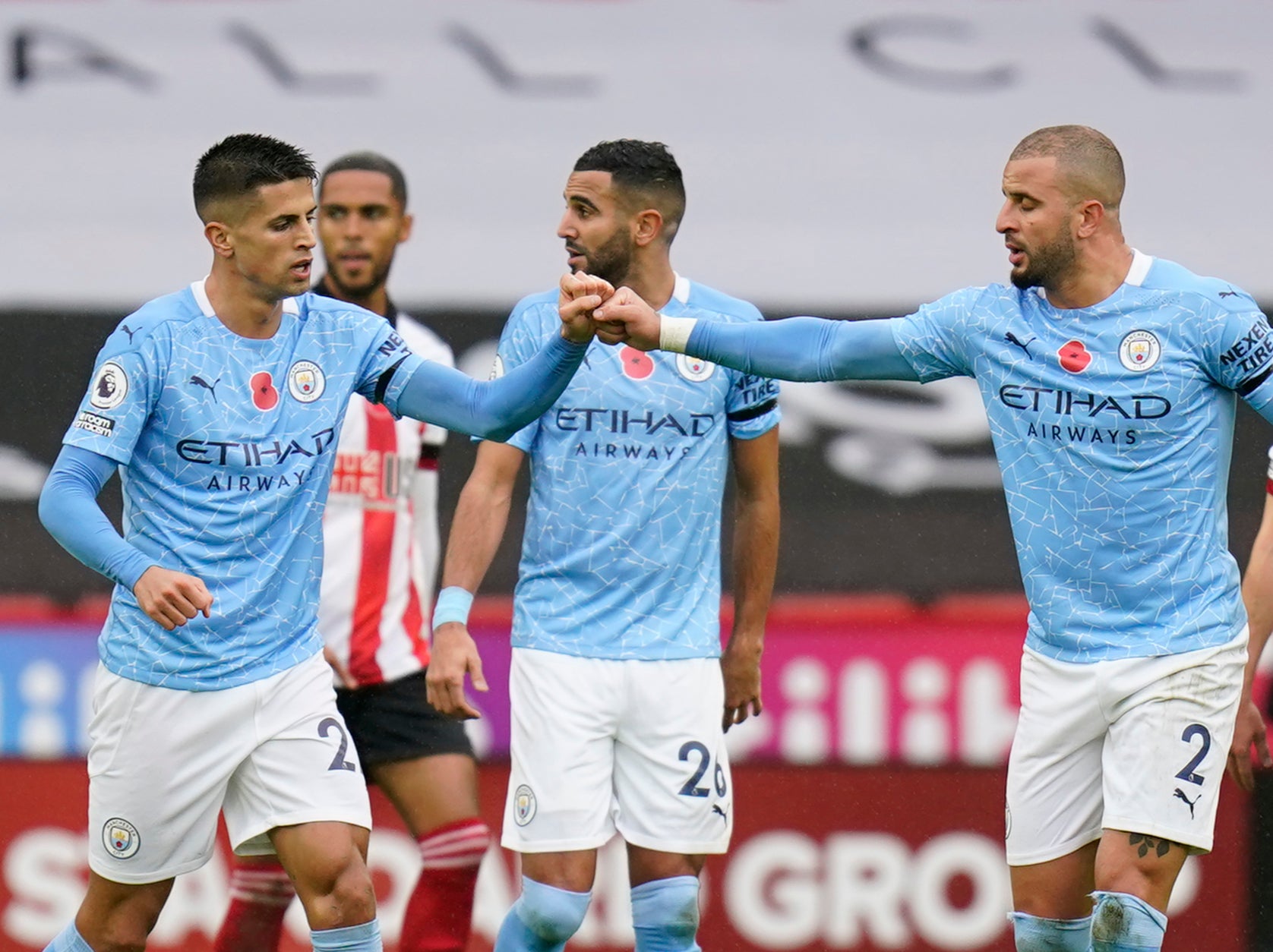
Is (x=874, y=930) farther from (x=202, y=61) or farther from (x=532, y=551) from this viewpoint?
(x=202, y=61)

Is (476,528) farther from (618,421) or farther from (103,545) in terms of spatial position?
(103,545)

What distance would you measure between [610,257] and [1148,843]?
177 centimetres

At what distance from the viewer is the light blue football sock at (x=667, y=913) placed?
473cm

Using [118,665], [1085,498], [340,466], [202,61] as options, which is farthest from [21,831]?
[1085,498]

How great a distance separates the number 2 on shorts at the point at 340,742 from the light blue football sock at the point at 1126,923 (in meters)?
1.57

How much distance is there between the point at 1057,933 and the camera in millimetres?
4418

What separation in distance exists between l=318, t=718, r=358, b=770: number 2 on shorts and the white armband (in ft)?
Result: 3.48

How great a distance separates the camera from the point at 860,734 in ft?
21.1

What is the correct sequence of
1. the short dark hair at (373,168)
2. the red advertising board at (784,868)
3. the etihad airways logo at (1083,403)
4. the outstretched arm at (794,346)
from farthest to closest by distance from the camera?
the red advertising board at (784,868) → the short dark hair at (373,168) → the outstretched arm at (794,346) → the etihad airways logo at (1083,403)

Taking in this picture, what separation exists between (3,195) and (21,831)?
2.26 meters

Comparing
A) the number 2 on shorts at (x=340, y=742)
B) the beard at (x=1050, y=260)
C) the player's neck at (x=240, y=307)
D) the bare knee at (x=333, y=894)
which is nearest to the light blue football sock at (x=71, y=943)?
the bare knee at (x=333, y=894)

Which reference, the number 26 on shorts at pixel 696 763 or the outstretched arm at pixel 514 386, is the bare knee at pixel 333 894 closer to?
the number 26 on shorts at pixel 696 763

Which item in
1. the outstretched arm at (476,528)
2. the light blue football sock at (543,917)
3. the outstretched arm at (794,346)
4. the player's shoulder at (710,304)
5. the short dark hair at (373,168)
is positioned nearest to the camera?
the outstretched arm at (794,346)

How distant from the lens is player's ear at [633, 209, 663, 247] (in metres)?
4.88
